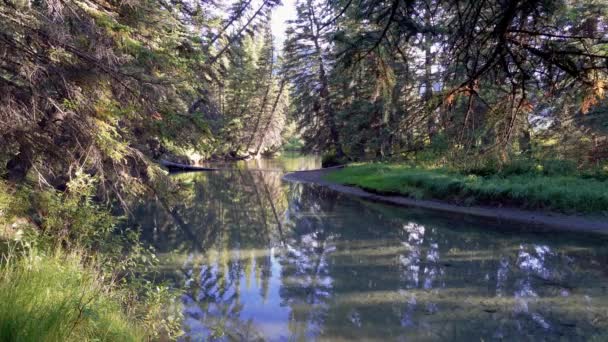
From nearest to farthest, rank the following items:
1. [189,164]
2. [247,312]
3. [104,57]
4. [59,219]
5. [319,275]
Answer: [59,219] → [104,57] → [247,312] → [319,275] → [189,164]

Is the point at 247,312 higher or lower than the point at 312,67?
lower

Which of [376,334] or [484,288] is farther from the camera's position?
[484,288]

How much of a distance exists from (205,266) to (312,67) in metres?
26.4

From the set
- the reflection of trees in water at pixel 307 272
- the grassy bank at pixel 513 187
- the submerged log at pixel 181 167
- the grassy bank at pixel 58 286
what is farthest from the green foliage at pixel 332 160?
the grassy bank at pixel 58 286

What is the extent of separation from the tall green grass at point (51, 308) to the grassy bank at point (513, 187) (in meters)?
12.0

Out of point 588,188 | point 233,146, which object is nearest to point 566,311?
point 588,188

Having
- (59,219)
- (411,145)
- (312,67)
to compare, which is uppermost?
(312,67)

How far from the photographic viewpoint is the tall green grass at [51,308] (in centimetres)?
301

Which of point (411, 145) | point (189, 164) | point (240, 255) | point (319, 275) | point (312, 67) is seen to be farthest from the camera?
point (189, 164)

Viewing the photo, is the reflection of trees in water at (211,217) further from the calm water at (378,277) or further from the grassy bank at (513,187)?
the grassy bank at (513,187)

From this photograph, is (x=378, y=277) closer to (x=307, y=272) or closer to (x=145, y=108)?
(x=307, y=272)

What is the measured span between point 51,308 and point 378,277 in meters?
6.74

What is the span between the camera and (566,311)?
7.11 m

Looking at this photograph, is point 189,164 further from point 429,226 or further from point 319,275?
point 319,275
